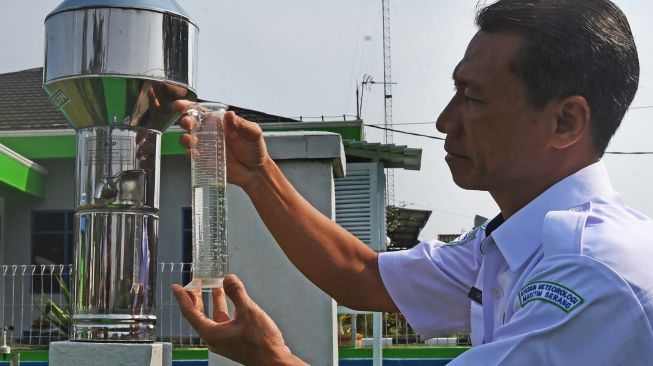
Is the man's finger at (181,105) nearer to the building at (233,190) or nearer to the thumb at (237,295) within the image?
the thumb at (237,295)

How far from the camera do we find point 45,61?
2377 mm

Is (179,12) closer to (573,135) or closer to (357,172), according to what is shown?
(573,135)

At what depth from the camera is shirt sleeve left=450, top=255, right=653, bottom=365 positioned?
3.97ft

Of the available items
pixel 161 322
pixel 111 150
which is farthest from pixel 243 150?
pixel 161 322

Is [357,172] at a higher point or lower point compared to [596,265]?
higher

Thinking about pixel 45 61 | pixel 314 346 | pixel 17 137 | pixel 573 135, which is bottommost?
pixel 314 346

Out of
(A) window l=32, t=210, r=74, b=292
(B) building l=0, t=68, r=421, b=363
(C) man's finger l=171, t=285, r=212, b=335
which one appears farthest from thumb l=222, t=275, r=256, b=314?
(A) window l=32, t=210, r=74, b=292

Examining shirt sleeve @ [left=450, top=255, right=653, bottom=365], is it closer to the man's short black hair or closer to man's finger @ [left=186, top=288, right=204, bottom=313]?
the man's short black hair

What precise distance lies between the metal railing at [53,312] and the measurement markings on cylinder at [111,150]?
18.0ft

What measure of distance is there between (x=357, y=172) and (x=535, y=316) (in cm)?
611

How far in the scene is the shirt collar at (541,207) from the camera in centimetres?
148

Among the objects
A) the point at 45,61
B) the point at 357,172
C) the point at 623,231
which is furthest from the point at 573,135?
the point at 357,172

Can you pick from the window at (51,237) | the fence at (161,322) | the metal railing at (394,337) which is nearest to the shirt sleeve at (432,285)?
the fence at (161,322)

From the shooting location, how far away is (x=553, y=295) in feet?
4.02
